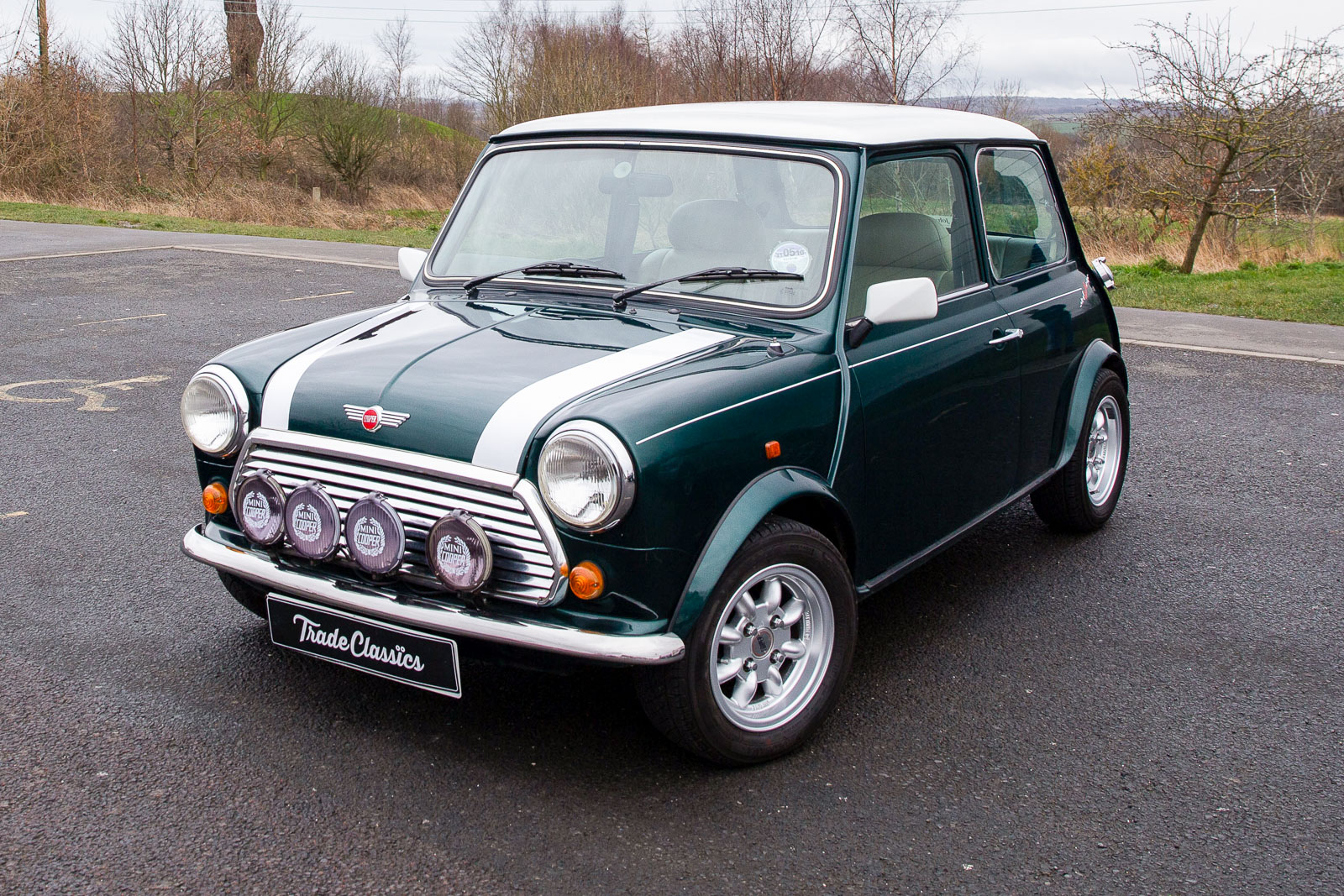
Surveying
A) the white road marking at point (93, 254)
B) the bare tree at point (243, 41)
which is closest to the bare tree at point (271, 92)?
the bare tree at point (243, 41)

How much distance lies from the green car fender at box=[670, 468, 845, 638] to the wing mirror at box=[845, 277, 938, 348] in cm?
55

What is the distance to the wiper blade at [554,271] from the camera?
153 inches

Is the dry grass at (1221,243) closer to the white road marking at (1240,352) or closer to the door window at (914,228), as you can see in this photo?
the white road marking at (1240,352)

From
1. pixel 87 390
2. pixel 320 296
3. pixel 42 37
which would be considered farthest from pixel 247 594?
pixel 42 37

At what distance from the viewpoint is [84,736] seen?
3.31m

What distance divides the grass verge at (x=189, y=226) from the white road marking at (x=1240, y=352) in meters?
11.4

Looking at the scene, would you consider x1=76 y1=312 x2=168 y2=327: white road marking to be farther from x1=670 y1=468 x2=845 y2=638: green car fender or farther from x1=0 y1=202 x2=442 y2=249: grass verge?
x1=670 y1=468 x2=845 y2=638: green car fender

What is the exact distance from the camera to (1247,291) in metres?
13.6

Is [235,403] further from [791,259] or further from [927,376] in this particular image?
[927,376]

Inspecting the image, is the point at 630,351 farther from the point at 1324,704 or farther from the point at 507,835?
the point at 1324,704

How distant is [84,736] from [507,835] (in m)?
1.32

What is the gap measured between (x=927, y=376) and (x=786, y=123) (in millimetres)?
933

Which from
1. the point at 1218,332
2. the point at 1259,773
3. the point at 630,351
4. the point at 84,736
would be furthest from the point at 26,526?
the point at 1218,332

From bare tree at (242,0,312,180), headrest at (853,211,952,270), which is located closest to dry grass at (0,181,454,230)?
bare tree at (242,0,312,180)
